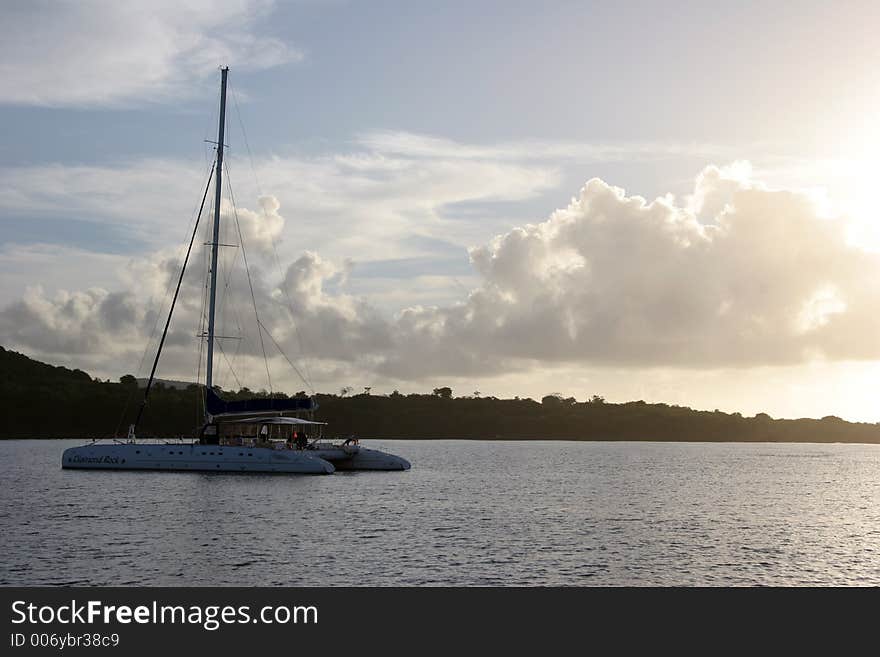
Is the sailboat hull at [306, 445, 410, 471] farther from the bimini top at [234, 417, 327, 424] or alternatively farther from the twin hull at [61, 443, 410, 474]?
the twin hull at [61, 443, 410, 474]

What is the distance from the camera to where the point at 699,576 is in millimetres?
40562

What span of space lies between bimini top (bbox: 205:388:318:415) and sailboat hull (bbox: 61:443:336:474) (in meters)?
3.47

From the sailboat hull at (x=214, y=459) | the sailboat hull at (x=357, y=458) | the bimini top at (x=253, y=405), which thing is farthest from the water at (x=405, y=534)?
the bimini top at (x=253, y=405)

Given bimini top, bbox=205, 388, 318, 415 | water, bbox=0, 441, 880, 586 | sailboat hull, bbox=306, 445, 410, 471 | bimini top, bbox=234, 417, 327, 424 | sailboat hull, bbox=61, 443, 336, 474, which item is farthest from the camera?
sailboat hull, bbox=306, 445, 410, 471

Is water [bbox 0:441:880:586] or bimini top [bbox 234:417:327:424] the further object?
bimini top [bbox 234:417:327:424]

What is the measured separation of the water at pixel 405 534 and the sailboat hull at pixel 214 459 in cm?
102

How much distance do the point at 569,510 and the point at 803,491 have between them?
4220 cm

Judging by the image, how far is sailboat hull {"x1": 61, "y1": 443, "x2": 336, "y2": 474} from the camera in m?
77.9

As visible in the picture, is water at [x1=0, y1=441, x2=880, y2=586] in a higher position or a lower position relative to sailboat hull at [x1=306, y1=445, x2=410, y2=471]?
lower

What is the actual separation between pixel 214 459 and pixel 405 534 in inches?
1255

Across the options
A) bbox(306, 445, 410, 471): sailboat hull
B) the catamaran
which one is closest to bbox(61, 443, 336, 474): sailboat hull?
the catamaran

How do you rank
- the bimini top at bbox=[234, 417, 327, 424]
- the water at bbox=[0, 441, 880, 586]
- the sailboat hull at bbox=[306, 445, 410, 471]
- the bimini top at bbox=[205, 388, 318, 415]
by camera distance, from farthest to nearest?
1. the sailboat hull at bbox=[306, 445, 410, 471]
2. the bimini top at bbox=[234, 417, 327, 424]
3. the bimini top at bbox=[205, 388, 318, 415]
4. the water at bbox=[0, 441, 880, 586]
